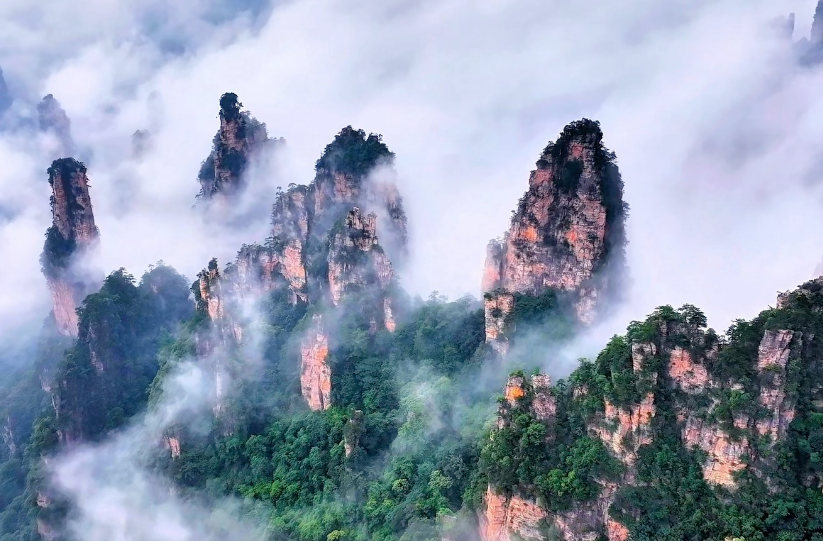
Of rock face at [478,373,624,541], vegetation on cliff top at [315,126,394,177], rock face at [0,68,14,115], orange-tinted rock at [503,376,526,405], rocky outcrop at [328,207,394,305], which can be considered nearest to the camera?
rock face at [478,373,624,541]

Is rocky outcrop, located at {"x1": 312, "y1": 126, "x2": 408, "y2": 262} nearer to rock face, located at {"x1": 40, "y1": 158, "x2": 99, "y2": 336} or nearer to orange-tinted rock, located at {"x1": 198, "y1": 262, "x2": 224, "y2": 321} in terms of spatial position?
orange-tinted rock, located at {"x1": 198, "y1": 262, "x2": 224, "y2": 321}

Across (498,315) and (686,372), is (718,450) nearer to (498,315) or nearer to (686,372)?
(686,372)

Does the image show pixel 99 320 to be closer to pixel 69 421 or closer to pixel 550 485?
pixel 69 421

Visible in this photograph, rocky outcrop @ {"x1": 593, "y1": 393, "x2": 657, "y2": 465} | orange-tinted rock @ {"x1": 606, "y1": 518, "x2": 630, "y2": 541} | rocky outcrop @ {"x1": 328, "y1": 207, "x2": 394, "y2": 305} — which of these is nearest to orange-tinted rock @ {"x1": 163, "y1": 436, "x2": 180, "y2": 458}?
rocky outcrop @ {"x1": 328, "y1": 207, "x2": 394, "y2": 305}

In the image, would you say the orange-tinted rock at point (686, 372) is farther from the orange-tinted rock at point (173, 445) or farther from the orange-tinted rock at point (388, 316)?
the orange-tinted rock at point (173, 445)

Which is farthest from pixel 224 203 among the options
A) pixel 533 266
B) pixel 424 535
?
pixel 424 535

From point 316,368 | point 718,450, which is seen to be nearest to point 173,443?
point 316,368
